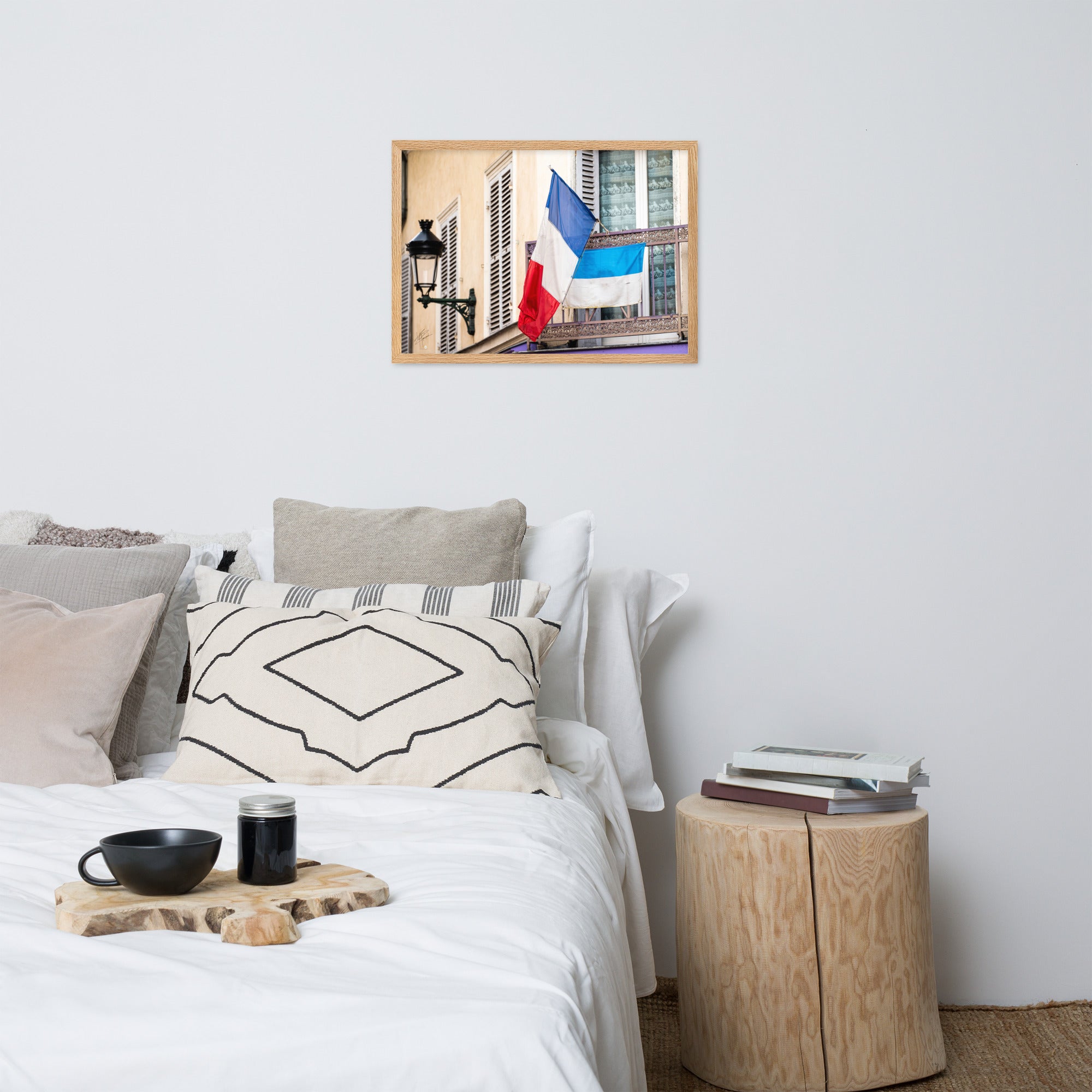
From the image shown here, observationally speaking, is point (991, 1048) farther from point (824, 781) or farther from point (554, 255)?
point (554, 255)

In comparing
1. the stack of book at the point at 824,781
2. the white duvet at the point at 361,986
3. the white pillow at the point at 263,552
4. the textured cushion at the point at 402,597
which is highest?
the white pillow at the point at 263,552

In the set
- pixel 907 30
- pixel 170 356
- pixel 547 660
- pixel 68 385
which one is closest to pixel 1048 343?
pixel 907 30

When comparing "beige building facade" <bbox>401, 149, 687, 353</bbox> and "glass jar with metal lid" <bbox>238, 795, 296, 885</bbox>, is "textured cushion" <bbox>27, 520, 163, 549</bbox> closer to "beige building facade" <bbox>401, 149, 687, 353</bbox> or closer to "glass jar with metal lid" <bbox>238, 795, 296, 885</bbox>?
"beige building facade" <bbox>401, 149, 687, 353</bbox>

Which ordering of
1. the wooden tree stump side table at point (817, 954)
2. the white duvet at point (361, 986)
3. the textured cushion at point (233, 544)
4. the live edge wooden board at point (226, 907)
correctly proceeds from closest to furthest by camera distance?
1. the white duvet at point (361, 986)
2. the live edge wooden board at point (226, 907)
3. the wooden tree stump side table at point (817, 954)
4. the textured cushion at point (233, 544)

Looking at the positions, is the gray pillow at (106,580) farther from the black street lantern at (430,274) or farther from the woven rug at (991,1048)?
the woven rug at (991,1048)

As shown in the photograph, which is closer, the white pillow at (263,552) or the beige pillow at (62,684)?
the beige pillow at (62,684)

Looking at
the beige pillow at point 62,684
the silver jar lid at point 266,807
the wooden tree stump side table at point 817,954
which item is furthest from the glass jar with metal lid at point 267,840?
the wooden tree stump side table at point 817,954

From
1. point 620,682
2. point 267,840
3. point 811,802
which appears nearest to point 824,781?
point 811,802

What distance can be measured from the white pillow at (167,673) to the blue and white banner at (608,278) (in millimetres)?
989

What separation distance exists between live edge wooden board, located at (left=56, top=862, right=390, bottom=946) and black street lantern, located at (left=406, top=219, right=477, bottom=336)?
1538 mm

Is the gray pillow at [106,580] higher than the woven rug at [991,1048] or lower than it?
higher

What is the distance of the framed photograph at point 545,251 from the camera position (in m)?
2.23

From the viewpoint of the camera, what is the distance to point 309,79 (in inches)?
88.5

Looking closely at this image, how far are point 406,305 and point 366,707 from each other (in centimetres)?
110
